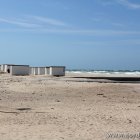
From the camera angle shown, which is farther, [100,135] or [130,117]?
[130,117]

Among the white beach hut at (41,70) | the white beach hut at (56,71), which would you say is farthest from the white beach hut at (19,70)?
the white beach hut at (41,70)

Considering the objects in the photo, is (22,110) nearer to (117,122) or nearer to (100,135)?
(117,122)

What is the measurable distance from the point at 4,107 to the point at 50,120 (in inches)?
150

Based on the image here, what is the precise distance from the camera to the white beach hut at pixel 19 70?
52375 mm

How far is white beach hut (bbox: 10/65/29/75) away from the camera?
2062 inches

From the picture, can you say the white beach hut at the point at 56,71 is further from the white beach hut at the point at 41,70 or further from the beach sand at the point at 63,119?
the beach sand at the point at 63,119

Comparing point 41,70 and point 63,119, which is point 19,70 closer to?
point 41,70

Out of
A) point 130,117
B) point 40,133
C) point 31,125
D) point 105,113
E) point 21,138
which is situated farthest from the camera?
point 105,113

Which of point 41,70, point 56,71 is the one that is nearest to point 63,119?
point 56,71

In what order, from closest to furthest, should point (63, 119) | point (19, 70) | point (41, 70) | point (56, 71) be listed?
1. point (63, 119)
2. point (19, 70)
3. point (56, 71)
4. point (41, 70)

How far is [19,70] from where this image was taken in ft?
174

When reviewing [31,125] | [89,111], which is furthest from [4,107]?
[31,125]

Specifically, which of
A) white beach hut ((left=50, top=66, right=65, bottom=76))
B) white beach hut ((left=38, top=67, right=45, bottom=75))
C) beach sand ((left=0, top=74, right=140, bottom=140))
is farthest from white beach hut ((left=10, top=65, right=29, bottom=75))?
beach sand ((left=0, top=74, right=140, bottom=140))

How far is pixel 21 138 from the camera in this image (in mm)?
10180
